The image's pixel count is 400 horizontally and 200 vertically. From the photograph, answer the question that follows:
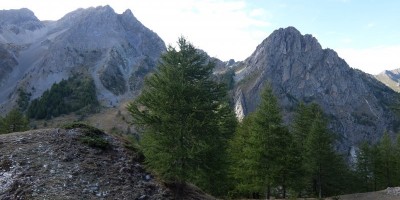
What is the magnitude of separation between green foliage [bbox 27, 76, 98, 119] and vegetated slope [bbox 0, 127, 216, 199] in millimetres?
147709

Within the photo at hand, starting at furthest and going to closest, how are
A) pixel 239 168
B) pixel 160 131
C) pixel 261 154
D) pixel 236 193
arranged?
pixel 236 193 < pixel 239 168 < pixel 261 154 < pixel 160 131

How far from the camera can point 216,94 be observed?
23031 millimetres

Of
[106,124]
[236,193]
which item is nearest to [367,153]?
[236,193]

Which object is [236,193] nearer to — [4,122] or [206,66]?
[206,66]

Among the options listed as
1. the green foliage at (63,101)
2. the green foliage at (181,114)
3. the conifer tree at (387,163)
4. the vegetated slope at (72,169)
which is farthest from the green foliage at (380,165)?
the green foliage at (63,101)

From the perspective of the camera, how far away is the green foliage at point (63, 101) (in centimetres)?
16288

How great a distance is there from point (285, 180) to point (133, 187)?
54.4ft

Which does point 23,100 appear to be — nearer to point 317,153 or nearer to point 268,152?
point 317,153

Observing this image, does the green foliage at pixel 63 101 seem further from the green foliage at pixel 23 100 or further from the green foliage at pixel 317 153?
the green foliage at pixel 317 153

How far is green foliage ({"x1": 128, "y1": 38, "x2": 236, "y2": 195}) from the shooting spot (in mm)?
21438

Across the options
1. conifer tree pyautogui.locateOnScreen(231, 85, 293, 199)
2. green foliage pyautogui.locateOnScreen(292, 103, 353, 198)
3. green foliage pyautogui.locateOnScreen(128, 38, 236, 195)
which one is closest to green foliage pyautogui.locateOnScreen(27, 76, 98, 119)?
green foliage pyautogui.locateOnScreen(292, 103, 353, 198)

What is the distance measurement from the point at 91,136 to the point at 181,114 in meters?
8.07

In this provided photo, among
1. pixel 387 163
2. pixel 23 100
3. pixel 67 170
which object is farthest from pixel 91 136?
pixel 23 100

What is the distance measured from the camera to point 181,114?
73.0 feet
